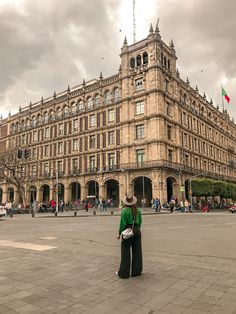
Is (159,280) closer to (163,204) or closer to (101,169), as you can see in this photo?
(163,204)

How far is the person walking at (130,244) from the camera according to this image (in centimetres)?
505

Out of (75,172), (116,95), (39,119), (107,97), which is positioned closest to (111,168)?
(75,172)

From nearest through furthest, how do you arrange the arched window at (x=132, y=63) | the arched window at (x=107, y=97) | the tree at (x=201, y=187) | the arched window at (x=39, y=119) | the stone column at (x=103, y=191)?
the tree at (x=201, y=187) → the stone column at (x=103, y=191) → the arched window at (x=132, y=63) → the arched window at (x=107, y=97) → the arched window at (x=39, y=119)

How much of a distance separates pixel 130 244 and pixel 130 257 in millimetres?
230

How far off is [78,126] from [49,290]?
45.7 metres

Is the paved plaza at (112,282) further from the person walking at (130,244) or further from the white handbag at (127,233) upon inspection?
the white handbag at (127,233)

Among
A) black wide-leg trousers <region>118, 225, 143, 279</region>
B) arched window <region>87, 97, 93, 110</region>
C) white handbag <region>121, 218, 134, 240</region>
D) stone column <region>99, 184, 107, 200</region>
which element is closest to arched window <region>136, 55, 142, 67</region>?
arched window <region>87, 97, 93, 110</region>

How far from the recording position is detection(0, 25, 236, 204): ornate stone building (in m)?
39.8

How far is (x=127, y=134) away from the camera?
136ft

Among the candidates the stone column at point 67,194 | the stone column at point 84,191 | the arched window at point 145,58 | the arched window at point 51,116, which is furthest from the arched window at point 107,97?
the stone column at point 67,194

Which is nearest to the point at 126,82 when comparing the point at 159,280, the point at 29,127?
the point at 29,127

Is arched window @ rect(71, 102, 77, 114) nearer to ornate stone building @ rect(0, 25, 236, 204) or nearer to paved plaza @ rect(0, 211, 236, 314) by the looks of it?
ornate stone building @ rect(0, 25, 236, 204)

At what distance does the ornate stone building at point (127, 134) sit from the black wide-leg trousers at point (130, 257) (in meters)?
32.3

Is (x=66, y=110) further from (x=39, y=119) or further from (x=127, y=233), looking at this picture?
(x=127, y=233)
